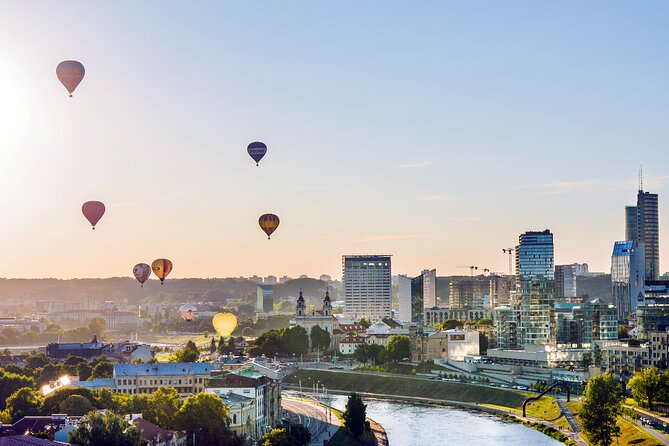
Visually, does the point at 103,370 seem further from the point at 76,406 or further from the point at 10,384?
the point at 76,406

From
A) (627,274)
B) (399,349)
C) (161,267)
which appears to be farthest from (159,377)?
(627,274)

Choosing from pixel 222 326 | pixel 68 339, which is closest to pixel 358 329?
pixel 222 326

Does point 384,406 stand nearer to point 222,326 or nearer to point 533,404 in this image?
point 533,404

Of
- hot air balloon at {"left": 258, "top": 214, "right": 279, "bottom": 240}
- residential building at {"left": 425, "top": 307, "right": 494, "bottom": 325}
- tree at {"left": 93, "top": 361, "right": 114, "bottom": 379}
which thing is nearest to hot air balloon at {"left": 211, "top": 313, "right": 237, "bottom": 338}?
residential building at {"left": 425, "top": 307, "right": 494, "bottom": 325}

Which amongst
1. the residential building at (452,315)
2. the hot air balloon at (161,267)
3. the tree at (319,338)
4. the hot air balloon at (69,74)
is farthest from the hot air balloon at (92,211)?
the residential building at (452,315)

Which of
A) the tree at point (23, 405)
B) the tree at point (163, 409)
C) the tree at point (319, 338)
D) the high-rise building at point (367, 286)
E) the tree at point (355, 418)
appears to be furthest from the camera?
the high-rise building at point (367, 286)

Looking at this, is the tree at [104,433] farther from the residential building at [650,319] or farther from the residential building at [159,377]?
the residential building at [650,319]
